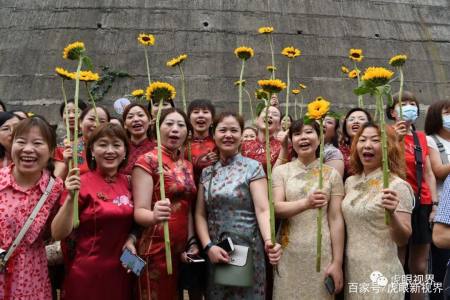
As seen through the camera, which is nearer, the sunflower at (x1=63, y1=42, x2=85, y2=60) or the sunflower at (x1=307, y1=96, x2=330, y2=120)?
the sunflower at (x1=307, y1=96, x2=330, y2=120)

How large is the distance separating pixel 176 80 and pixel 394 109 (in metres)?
6.25

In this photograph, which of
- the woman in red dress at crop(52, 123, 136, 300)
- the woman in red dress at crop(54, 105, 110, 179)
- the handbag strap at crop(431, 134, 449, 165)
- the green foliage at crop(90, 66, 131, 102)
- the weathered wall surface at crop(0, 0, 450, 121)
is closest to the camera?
the woman in red dress at crop(52, 123, 136, 300)

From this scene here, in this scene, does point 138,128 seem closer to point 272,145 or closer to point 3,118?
point 3,118

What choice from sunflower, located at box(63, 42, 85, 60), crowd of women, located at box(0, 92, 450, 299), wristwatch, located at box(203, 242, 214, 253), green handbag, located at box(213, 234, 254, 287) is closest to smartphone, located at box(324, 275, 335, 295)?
crowd of women, located at box(0, 92, 450, 299)

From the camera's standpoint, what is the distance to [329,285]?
3541mm

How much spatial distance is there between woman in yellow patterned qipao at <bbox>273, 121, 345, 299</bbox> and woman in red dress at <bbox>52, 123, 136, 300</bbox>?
128 centimetres

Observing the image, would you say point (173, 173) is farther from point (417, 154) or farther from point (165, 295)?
point (417, 154)

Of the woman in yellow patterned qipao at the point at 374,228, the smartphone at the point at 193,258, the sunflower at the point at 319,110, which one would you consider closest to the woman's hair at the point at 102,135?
the smartphone at the point at 193,258

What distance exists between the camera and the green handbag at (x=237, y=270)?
3.44 m

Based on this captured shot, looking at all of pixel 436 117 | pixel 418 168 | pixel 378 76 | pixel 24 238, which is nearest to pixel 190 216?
pixel 24 238

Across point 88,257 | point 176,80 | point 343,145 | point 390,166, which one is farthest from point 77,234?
point 176,80

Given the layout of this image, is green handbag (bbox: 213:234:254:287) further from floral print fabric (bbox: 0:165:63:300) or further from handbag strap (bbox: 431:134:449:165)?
handbag strap (bbox: 431:134:449:165)

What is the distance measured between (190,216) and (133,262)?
2.38ft

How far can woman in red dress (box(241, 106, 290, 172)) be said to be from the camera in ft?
14.8
